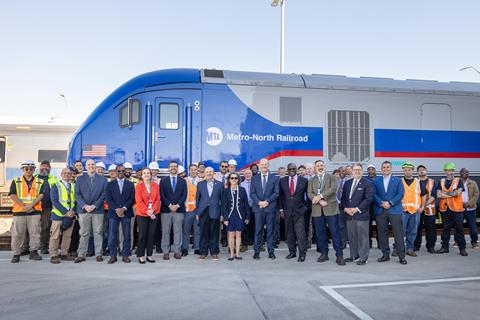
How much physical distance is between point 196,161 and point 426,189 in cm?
507

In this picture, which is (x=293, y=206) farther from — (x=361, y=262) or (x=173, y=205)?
(x=173, y=205)

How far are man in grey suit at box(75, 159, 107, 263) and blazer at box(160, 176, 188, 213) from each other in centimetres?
108

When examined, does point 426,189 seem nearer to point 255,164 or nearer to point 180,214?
point 255,164

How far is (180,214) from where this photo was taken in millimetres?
7734

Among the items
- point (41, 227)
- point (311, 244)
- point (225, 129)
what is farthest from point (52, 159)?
point (311, 244)

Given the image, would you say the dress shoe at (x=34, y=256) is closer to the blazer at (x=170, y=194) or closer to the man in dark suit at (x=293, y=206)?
the blazer at (x=170, y=194)

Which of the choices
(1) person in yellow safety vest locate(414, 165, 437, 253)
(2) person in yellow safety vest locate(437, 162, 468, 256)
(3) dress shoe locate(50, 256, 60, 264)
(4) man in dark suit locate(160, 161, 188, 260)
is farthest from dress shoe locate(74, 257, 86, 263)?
(2) person in yellow safety vest locate(437, 162, 468, 256)

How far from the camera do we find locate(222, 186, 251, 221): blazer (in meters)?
7.55

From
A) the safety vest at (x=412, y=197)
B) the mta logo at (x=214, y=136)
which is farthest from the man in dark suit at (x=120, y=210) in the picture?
the safety vest at (x=412, y=197)

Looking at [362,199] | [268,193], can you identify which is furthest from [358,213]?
[268,193]

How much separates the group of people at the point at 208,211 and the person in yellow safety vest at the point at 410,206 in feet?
0.06

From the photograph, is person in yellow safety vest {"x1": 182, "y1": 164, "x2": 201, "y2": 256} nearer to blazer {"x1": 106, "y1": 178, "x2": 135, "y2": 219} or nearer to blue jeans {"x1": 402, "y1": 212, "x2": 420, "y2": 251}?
blazer {"x1": 106, "y1": 178, "x2": 135, "y2": 219}

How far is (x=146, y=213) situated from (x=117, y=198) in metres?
0.63

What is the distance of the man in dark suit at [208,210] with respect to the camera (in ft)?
24.8
